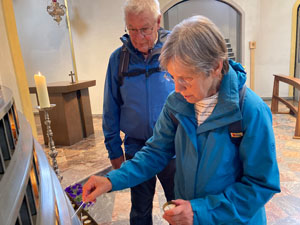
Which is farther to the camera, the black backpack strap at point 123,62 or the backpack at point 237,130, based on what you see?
the black backpack strap at point 123,62

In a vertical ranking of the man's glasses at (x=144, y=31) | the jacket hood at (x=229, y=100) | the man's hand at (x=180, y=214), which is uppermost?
the man's glasses at (x=144, y=31)

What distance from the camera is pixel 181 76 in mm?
890

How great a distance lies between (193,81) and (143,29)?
2.17 feet

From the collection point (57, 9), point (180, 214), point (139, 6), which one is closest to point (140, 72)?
point (139, 6)

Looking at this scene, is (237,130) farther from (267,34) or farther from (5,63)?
(267,34)

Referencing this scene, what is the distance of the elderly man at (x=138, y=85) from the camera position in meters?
1.42

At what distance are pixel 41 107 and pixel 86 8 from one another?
5439 millimetres

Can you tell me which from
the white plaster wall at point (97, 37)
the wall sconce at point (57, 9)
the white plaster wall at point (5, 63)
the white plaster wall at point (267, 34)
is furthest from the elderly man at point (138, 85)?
the white plaster wall at point (267, 34)

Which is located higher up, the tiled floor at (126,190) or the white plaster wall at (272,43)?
the white plaster wall at (272,43)

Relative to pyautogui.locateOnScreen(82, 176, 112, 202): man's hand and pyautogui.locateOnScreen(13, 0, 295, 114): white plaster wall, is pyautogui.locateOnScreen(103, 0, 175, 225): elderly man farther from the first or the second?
pyautogui.locateOnScreen(13, 0, 295, 114): white plaster wall

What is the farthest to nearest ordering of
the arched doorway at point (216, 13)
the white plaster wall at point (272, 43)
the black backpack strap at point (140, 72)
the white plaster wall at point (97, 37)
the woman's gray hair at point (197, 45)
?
the arched doorway at point (216, 13) < the white plaster wall at point (272, 43) < the white plaster wall at point (97, 37) < the black backpack strap at point (140, 72) < the woman's gray hair at point (197, 45)

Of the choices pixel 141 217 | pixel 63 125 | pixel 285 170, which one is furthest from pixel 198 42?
pixel 63 125

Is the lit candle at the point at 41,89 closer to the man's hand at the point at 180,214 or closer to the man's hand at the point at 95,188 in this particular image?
the man's hand at the point at 95,188

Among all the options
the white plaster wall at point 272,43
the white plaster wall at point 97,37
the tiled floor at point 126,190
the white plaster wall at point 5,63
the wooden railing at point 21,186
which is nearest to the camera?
the wooden railing at point 21,186
